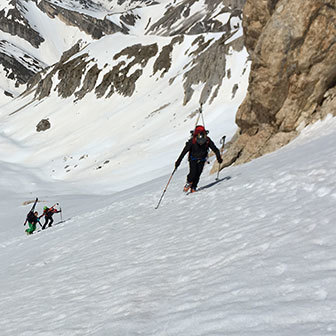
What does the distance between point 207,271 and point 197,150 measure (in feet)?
20.8

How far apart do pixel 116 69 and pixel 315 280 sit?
205ft

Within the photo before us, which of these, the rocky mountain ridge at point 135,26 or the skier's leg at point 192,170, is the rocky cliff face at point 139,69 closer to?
the skier's leg at point 192,170

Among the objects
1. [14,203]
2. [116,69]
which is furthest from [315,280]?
[116,69]

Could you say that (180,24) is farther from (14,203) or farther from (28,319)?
(28,319)

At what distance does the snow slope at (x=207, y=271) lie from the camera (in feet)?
9.93

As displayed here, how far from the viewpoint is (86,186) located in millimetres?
31906

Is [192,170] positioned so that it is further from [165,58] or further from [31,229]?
[165,58]

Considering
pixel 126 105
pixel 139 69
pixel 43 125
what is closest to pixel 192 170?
pixel 126 105

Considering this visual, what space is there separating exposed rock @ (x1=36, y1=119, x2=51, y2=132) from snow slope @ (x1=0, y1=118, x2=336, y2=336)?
173ft

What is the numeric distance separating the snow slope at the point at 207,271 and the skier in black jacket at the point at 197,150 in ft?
4.92

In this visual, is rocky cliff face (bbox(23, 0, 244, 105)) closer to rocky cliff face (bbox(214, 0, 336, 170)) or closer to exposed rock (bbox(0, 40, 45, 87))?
rocky cliff face (bbox(214, 0, 336, 170))

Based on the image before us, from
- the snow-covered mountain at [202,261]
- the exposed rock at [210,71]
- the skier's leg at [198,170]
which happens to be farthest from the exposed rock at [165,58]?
the skier's leg at [198,170]

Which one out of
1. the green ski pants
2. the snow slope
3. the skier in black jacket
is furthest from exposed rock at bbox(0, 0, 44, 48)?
the snow slope

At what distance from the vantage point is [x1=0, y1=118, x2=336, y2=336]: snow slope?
3025 millimetres
